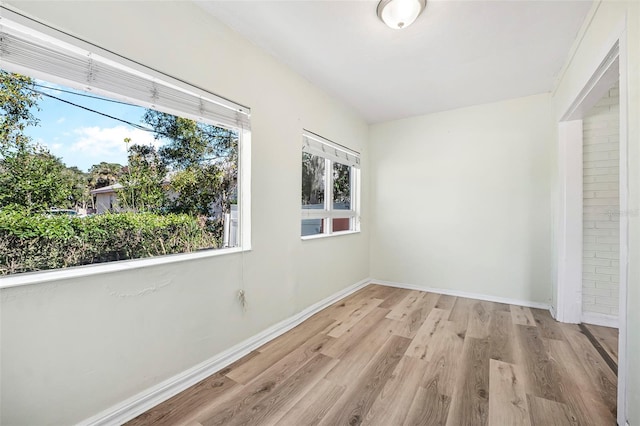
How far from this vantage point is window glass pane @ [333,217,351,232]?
371 cm

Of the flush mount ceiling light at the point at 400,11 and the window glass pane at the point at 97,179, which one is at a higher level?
the flush mount ceiling light at the point at 400,11

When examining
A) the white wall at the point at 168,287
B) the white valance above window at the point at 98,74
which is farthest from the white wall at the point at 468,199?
the white valance above window at the point at 98,74

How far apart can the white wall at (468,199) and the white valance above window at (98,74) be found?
9.30 feet

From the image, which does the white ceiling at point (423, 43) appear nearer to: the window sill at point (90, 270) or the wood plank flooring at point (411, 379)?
the window sill at point (90, 270)

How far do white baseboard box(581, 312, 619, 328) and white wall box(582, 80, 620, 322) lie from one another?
16mm

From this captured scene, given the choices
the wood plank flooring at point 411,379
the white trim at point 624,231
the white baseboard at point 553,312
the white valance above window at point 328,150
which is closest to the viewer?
the white trim at point 624,231

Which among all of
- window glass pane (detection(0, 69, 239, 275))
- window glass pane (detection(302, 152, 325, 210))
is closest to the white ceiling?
window glass pane (detection(302, 152, 325, 210))

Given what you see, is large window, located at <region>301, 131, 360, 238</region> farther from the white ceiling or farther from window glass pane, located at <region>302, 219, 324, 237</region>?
the white ceiling

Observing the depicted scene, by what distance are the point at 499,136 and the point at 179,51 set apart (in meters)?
3.57

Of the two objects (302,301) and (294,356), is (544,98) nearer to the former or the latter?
(302,301)

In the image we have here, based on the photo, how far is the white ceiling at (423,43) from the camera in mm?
1862

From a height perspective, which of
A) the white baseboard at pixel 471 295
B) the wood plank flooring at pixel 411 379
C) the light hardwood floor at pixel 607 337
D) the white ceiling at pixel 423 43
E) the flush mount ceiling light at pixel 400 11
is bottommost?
the wood plank flooring at pixel 411 379

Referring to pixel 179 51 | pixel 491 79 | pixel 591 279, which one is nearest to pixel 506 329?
pixel 591 279

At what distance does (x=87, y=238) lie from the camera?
57.2 inches
